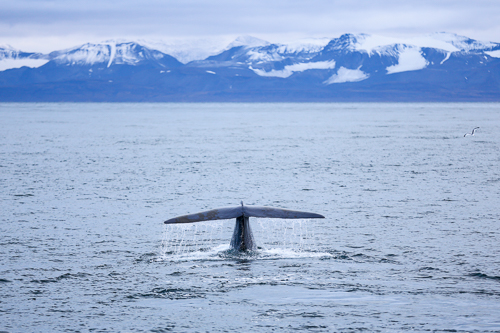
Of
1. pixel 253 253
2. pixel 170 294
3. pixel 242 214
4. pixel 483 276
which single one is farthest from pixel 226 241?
pixel 483 276

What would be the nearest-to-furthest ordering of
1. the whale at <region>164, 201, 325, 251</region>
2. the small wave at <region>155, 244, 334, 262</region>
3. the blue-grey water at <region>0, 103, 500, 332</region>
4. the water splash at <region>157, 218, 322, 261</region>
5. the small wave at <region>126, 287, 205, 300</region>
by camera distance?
the blue-grey water at <region>0, 103, 500, 332</region> < the small wave at <region>126, 287, 205, 300</region> < the whale at <region>164, 201, 325, 251</region> < the small wave at <region>155, 244, 334, 262</region> < the water splash at <region>157, 218, 322, 261</region>

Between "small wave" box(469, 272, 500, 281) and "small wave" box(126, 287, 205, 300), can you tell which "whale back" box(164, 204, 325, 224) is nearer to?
"small wave" box(126, 287, 205, 300)

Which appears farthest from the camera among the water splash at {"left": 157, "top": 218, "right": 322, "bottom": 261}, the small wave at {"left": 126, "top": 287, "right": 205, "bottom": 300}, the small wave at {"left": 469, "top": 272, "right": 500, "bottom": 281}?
the water splash at {"left": 157, "top": 218, "right": 322, "bottom": 261}

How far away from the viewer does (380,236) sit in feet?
72.6

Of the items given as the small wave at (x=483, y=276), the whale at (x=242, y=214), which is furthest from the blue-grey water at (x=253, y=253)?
the whale at (x=242, y=214)

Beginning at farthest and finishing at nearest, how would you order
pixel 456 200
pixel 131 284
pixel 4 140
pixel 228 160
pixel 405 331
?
pixel 4 140, pixel 228 160, pixel 456 200, pixel 131 284, pixel 405 331

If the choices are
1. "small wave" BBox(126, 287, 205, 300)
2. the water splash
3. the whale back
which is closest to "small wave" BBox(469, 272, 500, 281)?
the water splash

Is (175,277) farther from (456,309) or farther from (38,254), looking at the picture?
(456,309)

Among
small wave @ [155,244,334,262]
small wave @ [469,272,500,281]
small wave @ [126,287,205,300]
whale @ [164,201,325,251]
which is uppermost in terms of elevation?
whale @ [164,201,325,251]

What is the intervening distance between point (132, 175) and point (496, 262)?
82.2ft

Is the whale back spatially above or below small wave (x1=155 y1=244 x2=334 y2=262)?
above

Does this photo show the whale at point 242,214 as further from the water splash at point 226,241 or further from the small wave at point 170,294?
the water splash at point 226,241

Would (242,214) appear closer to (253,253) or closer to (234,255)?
(234,255)

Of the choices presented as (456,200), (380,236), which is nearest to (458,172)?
(456,200)
